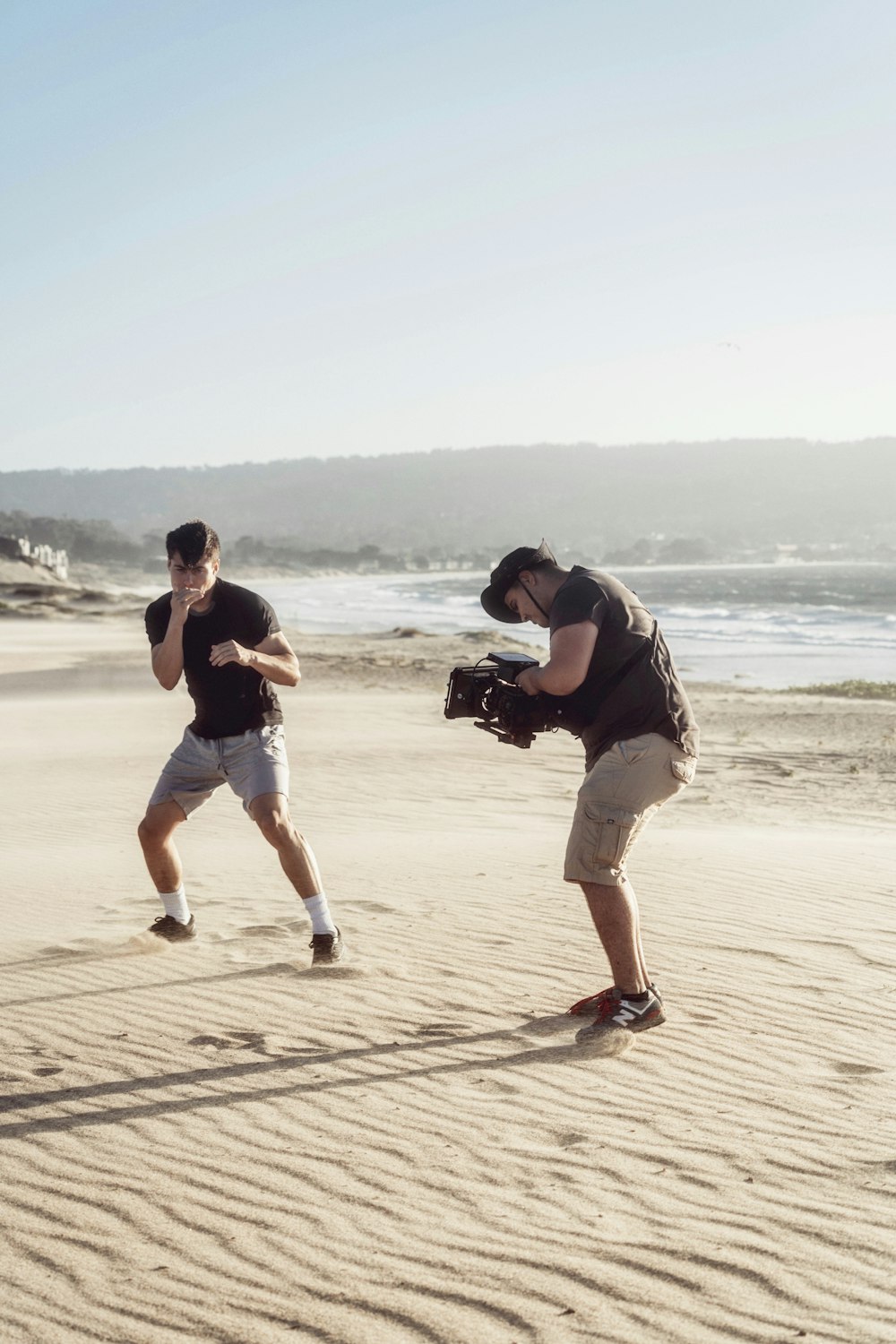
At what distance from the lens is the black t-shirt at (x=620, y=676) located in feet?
14.0

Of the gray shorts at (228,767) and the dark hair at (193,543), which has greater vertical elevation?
the dark hair at (193,543)

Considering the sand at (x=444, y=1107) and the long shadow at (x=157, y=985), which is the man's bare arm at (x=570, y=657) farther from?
the long shadow at (x=157, y=985)

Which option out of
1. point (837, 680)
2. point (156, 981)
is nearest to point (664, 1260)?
point (156, 981)

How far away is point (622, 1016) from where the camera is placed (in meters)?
4.83

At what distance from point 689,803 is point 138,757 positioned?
6805mm

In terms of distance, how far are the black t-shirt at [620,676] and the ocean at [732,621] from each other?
2363cm

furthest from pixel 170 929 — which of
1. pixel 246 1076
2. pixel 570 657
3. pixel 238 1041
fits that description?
pixel 570 657

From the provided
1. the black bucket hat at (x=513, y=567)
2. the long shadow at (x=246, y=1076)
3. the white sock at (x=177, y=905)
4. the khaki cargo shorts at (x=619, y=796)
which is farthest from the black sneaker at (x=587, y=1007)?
the white sock at (x=177, y=905)

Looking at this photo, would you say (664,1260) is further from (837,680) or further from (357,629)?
(357,629)

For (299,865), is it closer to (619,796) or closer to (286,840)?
(286,840)

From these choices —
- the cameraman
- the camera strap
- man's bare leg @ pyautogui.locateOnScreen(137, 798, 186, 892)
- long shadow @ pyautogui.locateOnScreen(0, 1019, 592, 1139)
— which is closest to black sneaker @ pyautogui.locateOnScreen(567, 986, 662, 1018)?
long shadow @ pyautogui.locateOnScreen(0, 1019, 592, 1139)

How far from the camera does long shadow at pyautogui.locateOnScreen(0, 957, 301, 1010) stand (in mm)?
5289

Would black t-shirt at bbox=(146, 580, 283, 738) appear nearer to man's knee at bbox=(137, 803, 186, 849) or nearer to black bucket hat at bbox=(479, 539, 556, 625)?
man's knee at bbox=(137, 803, 186, 849)

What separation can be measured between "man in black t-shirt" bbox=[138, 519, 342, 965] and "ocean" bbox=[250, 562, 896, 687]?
23.2m
